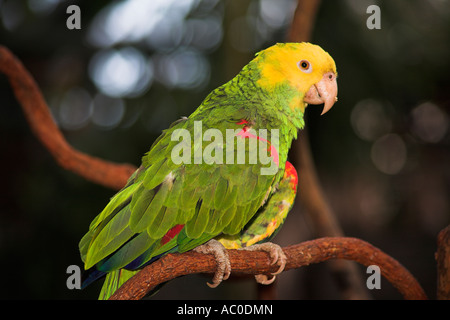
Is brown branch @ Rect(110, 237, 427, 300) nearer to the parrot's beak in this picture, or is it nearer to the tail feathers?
the tail feathers

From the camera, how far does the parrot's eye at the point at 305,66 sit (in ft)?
3.69

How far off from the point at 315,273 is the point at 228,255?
3.43 metres

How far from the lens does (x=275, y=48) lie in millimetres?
1143

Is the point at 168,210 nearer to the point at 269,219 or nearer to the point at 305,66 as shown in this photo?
the point at 269,219

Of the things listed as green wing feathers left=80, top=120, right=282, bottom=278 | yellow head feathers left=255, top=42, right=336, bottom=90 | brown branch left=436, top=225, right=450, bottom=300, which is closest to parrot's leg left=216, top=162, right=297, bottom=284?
green wing feathers left=80, top=120, right=282, bottom=278

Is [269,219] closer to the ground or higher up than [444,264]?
higher up

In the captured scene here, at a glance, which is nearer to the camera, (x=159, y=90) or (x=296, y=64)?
(x=296, y=64)

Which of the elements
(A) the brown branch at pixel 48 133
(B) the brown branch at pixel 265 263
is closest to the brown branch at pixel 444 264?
(B) the brown branch at pixel 265 263

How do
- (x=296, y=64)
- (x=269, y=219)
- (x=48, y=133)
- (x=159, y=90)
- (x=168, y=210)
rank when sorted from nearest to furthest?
1. (x=168, y=210)
2. (x=296, y=64)
3. (x=269, y=219)
4. (x=48, y=133)
5. (x=159, y=90)

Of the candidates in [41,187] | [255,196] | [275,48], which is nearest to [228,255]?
[255,196]

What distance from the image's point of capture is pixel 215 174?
1.07 metres

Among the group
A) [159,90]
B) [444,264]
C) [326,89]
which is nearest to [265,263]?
[326,89]

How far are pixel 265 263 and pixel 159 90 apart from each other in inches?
68.1
